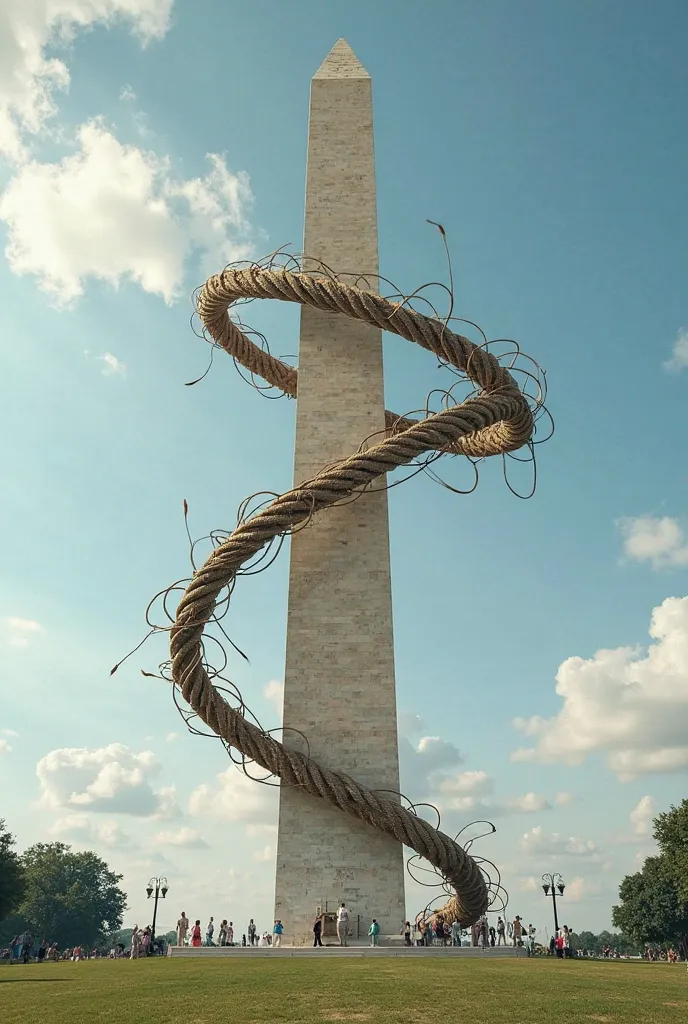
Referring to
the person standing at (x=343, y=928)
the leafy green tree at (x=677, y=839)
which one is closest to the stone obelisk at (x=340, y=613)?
the person standing at (x=343, y=928)

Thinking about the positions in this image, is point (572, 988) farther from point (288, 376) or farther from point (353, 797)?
point (288, 376)

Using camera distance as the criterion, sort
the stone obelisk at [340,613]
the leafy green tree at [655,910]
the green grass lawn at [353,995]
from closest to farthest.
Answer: the green grass lawn at [353,995]
the stone obelisk at [340,613]
the leafy green tree at [655,910]

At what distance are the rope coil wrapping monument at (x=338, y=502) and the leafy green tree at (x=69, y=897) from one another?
46885mm

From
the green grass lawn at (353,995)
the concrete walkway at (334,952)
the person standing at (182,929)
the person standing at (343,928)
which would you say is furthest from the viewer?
the person standing at (182,929)

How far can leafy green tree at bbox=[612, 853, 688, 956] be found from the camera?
133 feet

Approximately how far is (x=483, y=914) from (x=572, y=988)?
23.0ft

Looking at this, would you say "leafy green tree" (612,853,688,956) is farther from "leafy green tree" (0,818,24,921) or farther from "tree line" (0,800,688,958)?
"leafy green tree" (0,818,24,921)

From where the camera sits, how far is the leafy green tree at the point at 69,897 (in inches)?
2197

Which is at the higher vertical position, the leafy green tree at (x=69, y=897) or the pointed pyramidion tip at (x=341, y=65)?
the pointed pyramidion tip at (x=341, y=65)

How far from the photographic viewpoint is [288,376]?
18.6 m

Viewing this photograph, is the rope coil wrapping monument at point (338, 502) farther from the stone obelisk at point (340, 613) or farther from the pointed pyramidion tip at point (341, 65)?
the pointed pyramidion tip at point (341, 65)

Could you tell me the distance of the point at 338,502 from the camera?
15.3 meters

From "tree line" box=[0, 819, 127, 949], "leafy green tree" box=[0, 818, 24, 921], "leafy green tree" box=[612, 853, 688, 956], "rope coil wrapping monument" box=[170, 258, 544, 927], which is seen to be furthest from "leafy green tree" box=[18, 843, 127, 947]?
"rope coil wrapping monument" box=[170, 258, 544, 927]

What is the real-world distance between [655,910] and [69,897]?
36.5m
